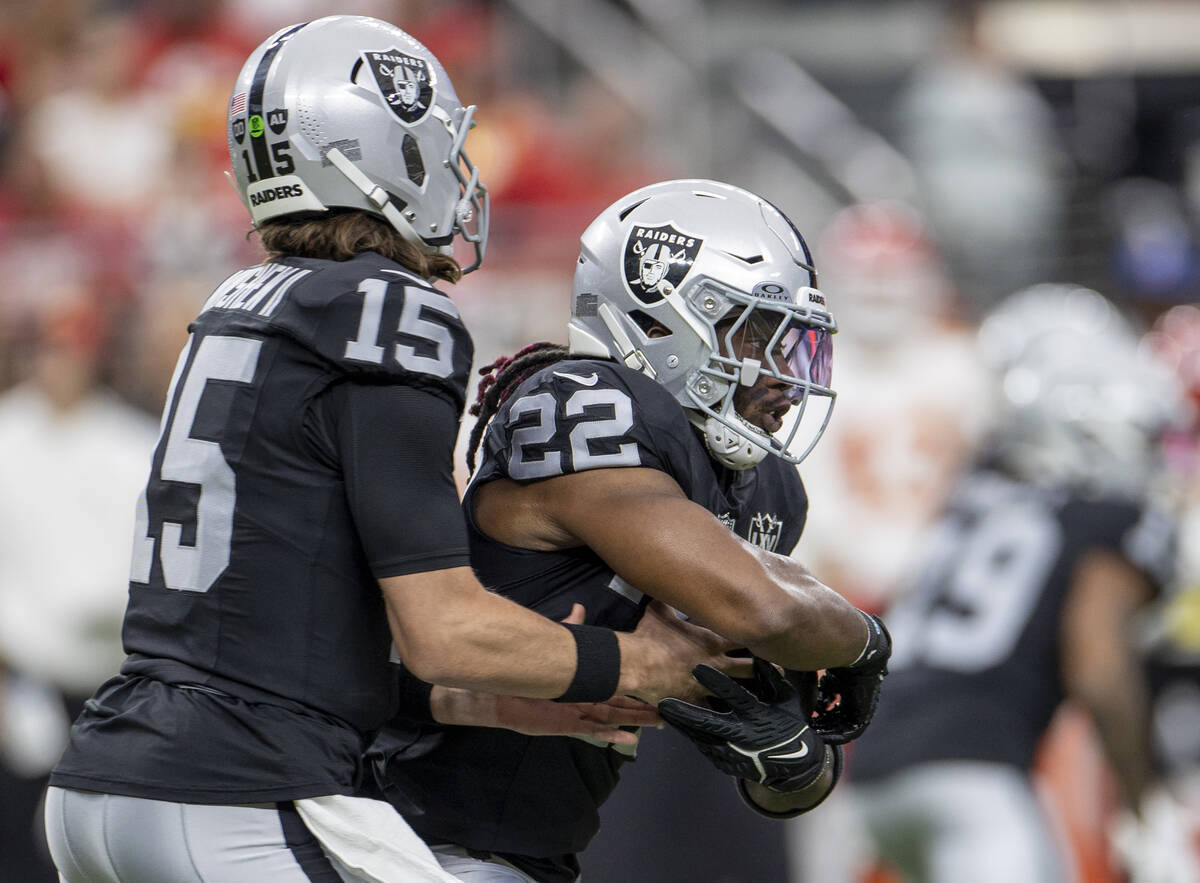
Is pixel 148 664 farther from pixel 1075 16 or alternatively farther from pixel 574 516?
pixel 1075 16

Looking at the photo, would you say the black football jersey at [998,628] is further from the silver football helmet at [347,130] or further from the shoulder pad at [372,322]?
the shoulder pad at [372,322]

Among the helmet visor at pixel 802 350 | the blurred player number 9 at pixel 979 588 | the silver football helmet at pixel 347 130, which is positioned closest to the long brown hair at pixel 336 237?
the silver football helmet at pixel 347 130

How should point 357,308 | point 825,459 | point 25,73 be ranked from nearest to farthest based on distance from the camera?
1. point 357,308
2. point 825,459
3. point 25,73

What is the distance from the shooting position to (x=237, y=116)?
2727mm

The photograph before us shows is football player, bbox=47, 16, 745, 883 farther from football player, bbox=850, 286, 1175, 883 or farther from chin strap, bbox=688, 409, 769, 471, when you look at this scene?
football player, bbox=850, 286, 1175, 883

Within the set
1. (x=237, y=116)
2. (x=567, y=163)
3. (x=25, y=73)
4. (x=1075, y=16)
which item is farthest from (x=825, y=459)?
(x=1075, y=16)

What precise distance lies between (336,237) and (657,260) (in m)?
0.55

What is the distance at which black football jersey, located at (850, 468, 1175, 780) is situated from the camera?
4836 mm

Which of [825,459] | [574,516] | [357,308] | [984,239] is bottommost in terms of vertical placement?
[825,459]

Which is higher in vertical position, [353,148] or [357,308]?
[353,148]

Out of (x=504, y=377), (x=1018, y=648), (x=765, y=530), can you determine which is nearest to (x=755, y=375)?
(x=765, y=530)

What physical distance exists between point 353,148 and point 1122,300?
281 inches

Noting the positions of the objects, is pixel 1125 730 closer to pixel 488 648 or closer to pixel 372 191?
pixel 488 648

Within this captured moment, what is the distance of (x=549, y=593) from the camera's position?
2748 mm
